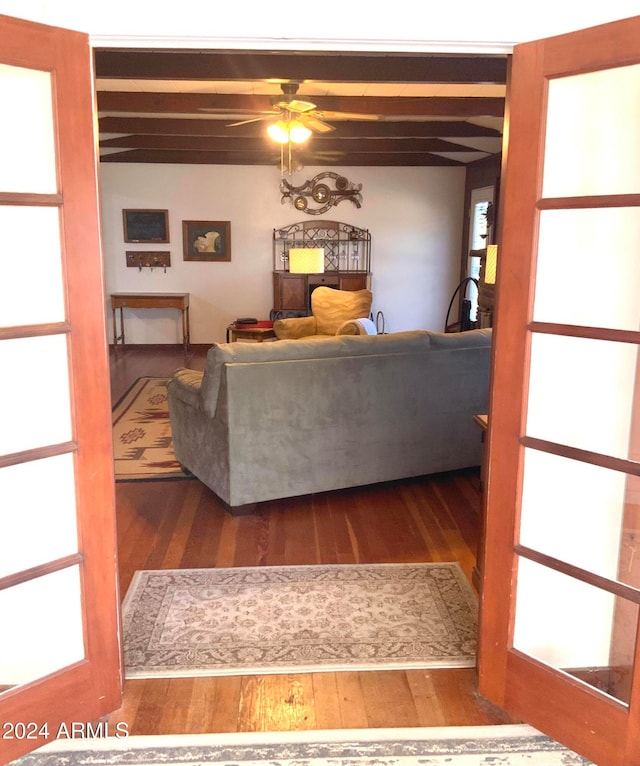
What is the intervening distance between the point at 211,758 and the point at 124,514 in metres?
1.93

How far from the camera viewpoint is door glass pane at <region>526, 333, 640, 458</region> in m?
1.85

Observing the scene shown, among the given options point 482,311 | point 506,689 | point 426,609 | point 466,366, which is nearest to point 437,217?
point 482,311

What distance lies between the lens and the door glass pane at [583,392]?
1.85 metres

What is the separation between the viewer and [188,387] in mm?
3900

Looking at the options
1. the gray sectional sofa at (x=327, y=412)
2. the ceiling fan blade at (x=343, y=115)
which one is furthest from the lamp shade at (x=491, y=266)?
the ceiling fan blade at (x=343, y=115)

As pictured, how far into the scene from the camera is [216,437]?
3672mm

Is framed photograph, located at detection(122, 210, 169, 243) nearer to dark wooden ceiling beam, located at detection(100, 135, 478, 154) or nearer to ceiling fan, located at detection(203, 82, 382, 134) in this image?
dark wooden ceiling beam, located at detection(100, 135, 478, 154)

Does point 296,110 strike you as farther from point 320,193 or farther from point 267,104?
point 320,193

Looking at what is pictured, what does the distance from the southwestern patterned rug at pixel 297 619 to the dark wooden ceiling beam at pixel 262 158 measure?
611cm

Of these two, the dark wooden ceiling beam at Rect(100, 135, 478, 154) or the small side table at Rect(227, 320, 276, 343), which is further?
the dark wooden ceiling beam at Rect(100, 135, 478, 154)

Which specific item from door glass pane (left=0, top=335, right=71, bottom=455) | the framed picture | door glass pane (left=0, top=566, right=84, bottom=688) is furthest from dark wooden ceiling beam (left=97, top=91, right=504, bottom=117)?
door glass pane (left=0, top=566, right=84, bottom=688)

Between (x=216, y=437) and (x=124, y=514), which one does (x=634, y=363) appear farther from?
(x=124, y=514)

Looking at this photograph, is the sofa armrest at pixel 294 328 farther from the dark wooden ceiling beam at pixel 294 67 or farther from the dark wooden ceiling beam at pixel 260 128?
the dark wooden ceiling beam at pixel 294 67

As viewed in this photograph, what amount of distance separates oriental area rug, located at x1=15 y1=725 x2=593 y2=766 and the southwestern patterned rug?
12.9 inches
